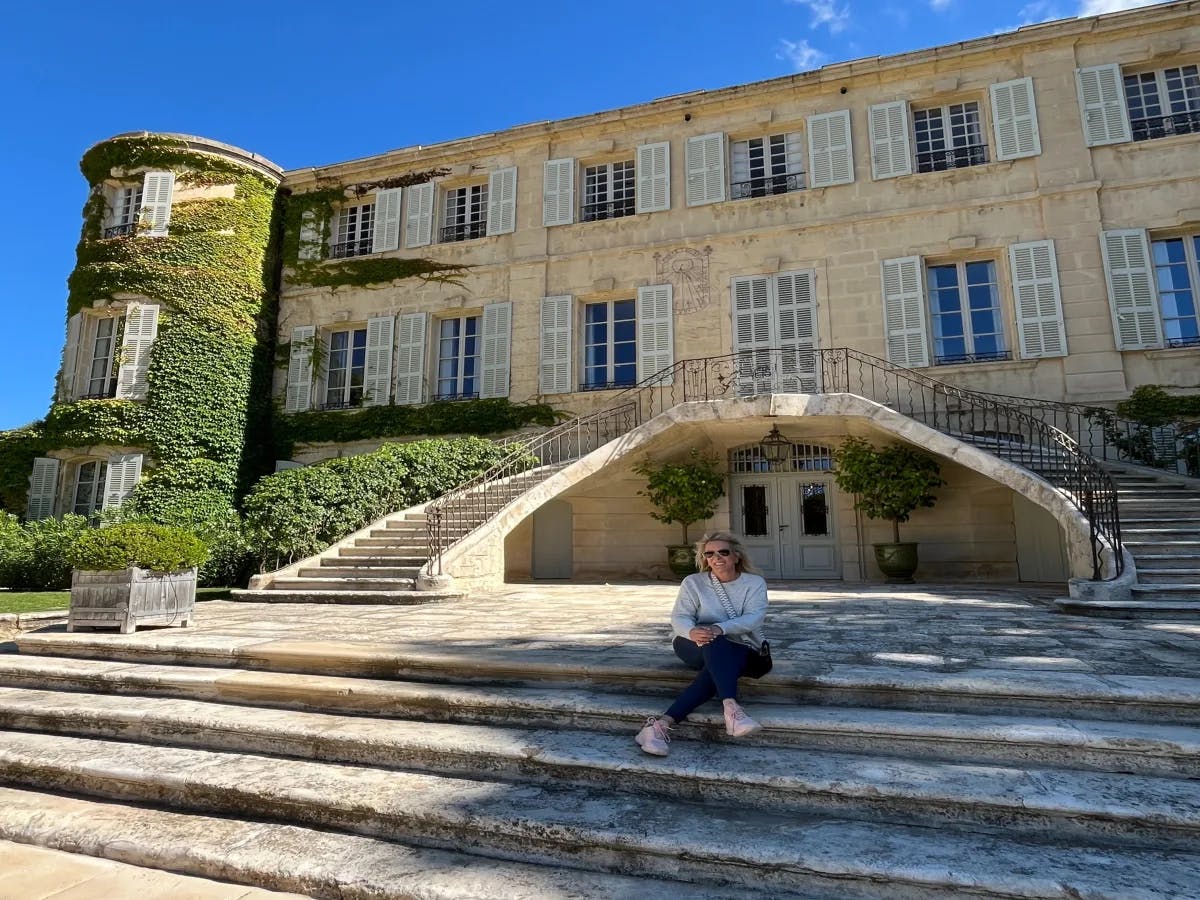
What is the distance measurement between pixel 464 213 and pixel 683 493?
817 cm

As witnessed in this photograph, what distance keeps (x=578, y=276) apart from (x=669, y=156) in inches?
115

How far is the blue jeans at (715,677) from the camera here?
3.06 m

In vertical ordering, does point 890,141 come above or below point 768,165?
below

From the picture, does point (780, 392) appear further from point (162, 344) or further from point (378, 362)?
point (162, 344)

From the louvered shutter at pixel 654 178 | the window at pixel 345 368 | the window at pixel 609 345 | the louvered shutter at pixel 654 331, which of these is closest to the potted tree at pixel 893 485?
the louvered shutter at pixel 654 331

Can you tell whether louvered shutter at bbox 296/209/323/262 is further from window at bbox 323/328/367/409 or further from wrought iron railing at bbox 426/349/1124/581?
wrought iron railing at bbox 426/349/1124/581

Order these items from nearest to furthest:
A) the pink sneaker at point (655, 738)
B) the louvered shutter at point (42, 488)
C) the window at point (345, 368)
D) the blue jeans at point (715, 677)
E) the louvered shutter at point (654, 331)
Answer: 1. the pink sneaker at point (655, 738)
2. the blue jeans at point (715, 677)
3. the louvered shutter at point (654, 331)
4. the louvered shutter at point (42, 488)
5. the window at point (345, 368)

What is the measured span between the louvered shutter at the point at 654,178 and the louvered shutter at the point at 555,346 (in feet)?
7.95

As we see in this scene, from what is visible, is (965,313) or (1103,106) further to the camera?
(965,313)

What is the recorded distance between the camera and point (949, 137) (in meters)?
12.3

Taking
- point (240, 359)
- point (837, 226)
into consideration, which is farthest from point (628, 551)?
point (240, 359)

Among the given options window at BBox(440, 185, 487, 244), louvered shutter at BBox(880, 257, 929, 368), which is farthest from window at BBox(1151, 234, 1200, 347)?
window at BBox(440, 185, 487, 244)

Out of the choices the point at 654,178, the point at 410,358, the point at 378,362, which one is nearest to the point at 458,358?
the point at 410,358

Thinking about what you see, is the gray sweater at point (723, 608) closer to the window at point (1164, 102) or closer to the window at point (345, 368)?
the window at point (1164, 102)
